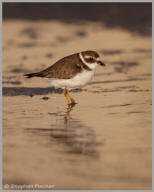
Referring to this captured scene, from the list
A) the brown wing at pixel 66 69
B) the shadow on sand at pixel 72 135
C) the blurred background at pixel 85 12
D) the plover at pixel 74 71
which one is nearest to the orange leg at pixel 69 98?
the plover at pixel 74 71

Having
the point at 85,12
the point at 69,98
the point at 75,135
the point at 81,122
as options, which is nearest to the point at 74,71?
the point at 69,98

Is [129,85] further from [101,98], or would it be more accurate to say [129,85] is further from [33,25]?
[33,25]

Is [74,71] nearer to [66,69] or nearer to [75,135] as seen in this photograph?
[66,69]

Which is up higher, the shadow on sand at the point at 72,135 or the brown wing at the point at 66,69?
the brown wing at the point at 66,69

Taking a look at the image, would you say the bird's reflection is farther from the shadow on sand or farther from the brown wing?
the brown wing

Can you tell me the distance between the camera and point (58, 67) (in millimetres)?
9320

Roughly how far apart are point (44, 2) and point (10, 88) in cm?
1072

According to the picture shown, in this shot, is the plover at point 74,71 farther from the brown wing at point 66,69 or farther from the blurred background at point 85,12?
the blurred background at point 85,12

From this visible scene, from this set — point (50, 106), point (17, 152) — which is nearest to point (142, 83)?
point (50, 106)

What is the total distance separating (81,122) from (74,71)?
1636mm

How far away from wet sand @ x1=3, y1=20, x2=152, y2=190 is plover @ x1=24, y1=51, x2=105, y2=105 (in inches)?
13.4

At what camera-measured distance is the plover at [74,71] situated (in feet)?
29.9

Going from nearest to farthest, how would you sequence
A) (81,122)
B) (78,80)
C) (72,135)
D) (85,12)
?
1. (72,135)
2. (81,122)
3. (78,80)
4. (85,12)

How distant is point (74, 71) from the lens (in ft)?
30.0
